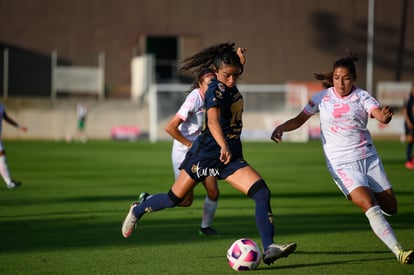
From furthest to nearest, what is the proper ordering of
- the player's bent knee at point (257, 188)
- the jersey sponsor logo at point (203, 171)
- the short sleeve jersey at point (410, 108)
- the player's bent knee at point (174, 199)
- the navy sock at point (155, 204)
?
the short sleeve jersey at point (410, 108) → the navy sock at point (155, 204) → the player's bent knee at point (174, 199) → the jersey sponsor logo at point (203, 171) → the player's bent knee at point (257, 188)

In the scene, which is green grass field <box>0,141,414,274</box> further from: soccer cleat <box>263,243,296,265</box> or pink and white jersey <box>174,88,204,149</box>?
pink and white jersey <box>174,88,204,149</box>

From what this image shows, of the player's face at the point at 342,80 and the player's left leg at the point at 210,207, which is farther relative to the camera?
the player's left leg at the point at 210,207

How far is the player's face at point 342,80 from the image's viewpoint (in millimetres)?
8492

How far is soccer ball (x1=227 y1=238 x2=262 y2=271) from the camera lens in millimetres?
7789

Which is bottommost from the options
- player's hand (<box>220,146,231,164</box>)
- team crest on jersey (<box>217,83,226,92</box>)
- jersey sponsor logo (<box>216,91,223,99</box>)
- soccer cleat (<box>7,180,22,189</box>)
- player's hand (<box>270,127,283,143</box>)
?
soccer cleat (<box>7,180,22,189</box>)

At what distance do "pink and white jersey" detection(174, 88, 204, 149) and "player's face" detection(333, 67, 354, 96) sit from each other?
1.71 meters

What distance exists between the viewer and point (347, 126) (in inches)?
338

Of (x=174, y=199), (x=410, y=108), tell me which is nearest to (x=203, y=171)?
(x=174, y=199)

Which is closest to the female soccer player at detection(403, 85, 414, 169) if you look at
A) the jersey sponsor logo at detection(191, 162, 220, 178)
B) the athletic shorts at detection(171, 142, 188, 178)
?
the athletic shorts at detection(171, 142, 188, 178)

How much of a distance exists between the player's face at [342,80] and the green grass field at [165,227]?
5.75 ft

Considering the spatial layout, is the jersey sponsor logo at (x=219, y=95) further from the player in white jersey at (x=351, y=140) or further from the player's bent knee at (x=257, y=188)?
the player in white jersey at (x=351, y=140)

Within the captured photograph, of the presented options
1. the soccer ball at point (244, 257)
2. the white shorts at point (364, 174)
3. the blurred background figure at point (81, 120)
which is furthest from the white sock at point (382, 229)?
the blurred background figure at point (81, 120)

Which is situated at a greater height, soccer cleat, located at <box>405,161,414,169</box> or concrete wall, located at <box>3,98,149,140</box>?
soccer cleat, located at <box>405,161,414,169</box>

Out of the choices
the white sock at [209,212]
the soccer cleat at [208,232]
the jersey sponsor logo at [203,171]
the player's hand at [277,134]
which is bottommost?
the soccer cleat at [208,232]
